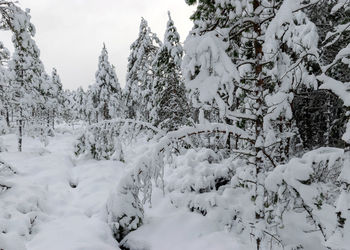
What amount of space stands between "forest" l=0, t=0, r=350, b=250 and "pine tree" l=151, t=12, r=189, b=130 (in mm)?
4333

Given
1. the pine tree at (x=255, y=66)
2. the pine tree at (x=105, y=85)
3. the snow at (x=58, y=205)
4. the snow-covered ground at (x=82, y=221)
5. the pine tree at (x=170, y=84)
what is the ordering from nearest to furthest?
the pine tree at (x=255, y=66), the snow-covered ground at (x=82, y=221), the snow at (x=58, y=205), the pine tree at (x=170, y=84), the pine tree at (x=105, y=85)

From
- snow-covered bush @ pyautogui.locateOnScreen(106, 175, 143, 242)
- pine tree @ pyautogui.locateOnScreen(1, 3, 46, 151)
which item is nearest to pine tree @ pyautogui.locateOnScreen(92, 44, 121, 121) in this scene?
pine tree @ pyautogui.locateOnScreen(1, 3, 46, 151)

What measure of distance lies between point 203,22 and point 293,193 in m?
3.36

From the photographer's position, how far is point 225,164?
27.5ft

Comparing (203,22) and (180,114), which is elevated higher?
(203,22)

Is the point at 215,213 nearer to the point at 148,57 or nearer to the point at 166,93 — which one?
the point at 166,93

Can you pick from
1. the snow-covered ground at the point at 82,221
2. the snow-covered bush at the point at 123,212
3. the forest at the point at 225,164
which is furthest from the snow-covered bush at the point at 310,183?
the snow-covered bush at the point at 123,212

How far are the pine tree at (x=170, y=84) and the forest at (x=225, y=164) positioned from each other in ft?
14.2

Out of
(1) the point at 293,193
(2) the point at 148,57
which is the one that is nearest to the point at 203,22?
(1) the point at 293,193

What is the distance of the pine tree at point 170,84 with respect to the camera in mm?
15250

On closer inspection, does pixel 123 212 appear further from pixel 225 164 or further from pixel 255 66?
pixel 255 66

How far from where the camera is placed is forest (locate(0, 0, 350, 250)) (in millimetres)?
4047

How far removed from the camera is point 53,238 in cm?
696

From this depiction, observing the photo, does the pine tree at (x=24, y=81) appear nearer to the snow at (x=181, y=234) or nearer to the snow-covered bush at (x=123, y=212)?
the snow-covered bush at (x=123, y=212)
